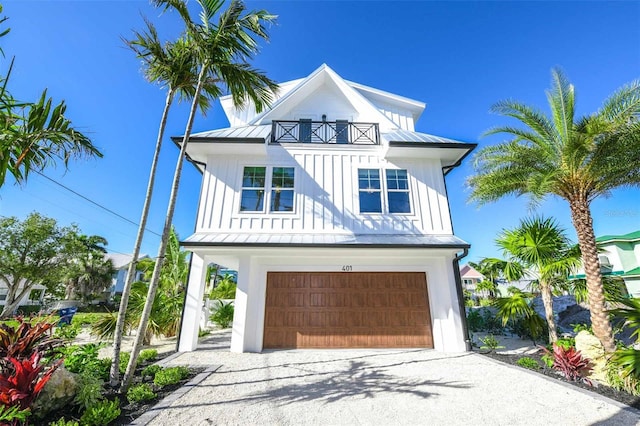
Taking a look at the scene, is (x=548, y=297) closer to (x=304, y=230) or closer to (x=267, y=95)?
(x=304, y=230)

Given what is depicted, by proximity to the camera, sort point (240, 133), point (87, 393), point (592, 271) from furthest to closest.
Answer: point (240, 133) → point (592, 271) → point (87, 393)

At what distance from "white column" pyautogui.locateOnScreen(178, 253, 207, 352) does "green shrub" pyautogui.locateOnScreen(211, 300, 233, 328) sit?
5674 mm

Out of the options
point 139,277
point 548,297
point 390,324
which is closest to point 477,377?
point 390,324

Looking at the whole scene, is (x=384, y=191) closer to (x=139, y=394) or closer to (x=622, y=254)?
(x=139, y=394)

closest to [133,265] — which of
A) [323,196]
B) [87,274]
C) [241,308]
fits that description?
[241,308]

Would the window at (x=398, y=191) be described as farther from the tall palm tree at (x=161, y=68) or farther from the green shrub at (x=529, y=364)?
the tall palm tree at (x=161, y=68)

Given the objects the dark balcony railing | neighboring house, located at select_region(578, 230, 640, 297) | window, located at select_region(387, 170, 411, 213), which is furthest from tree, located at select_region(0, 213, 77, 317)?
neighboring house, located at select_region(578, 230, 640, 297)

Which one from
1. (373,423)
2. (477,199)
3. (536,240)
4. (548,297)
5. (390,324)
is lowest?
(373,423)

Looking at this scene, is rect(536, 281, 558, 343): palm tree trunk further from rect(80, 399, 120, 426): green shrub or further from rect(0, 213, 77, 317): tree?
rect(0, 213, 77, 317): tree

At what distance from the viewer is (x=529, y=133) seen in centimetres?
768

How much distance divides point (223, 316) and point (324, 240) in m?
8.69

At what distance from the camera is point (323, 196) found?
8859 millimetres

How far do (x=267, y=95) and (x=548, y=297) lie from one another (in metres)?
10.2

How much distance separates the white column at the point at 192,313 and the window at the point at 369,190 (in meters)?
5.80
